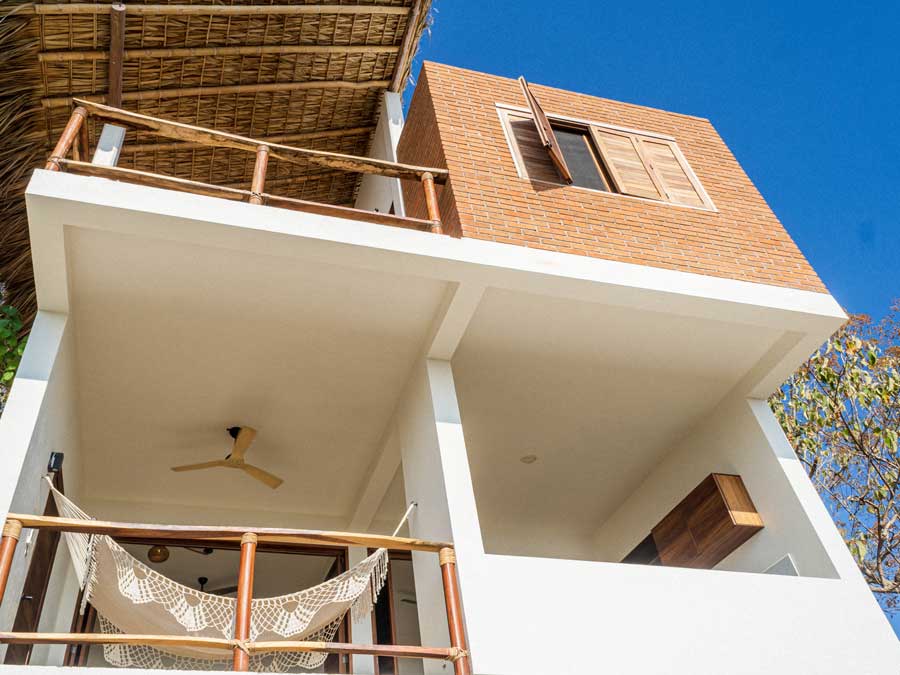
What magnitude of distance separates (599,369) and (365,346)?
1.76 meters

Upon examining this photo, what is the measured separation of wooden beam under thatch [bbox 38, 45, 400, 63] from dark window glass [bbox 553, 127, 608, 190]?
8.37 feet

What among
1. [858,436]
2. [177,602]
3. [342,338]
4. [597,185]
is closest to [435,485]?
[342,338]

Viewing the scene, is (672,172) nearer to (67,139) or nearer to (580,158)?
(580,158)

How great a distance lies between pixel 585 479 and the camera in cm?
724

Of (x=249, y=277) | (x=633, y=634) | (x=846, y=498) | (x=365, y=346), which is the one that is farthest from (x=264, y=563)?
(x=846, y=498)

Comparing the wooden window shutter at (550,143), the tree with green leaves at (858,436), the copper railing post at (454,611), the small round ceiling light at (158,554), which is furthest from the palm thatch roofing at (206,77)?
the tree with green leaves at (858,436)

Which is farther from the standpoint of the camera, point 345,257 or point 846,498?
point 846,498

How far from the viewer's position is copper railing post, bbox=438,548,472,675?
390 centimetres

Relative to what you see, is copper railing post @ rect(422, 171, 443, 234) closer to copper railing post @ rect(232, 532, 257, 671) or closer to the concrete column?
copper railing post @ rect(232, 532, 257, 671)

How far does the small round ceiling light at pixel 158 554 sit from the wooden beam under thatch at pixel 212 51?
4.24 meters

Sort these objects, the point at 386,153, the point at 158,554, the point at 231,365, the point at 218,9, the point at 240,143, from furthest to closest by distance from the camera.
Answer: the point at 386,153
the point at 218,9
the point at 158,554
the point at 231,365
the point at 240,143

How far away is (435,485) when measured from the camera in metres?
4.89

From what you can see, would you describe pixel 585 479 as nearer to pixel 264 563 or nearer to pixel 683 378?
pixel 683 378

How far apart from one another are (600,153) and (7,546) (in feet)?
16.7
